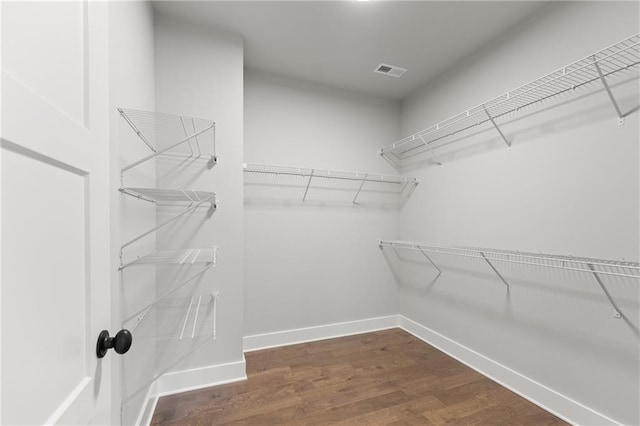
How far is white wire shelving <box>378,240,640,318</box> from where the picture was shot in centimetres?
126

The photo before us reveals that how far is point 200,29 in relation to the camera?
1868 millimetres

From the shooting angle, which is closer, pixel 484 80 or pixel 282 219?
pixel 484 80

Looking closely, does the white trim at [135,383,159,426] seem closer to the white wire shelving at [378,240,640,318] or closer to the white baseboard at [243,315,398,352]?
the white baseboard at [243,315,398,352]

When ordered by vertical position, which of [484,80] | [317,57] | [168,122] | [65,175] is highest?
[317,57]

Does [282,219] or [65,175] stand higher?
[65,175]

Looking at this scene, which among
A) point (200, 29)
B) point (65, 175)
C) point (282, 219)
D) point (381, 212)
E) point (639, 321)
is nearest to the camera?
point (65, 175)

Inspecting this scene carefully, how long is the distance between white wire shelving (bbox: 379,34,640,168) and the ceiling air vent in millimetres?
586

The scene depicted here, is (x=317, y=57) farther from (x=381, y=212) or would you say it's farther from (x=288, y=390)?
(x=288, y=390)

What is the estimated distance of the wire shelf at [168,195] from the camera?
1246 mm

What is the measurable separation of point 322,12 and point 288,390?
8.20 ft

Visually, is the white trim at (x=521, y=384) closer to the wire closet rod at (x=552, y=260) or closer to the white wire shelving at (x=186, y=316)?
the wire closet rod at (x=552, y=260)

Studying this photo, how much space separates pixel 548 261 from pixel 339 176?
1.69 m

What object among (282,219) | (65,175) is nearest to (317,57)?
(282,219)

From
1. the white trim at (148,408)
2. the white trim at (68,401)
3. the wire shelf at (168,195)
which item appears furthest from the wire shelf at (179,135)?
the white trim at (148,408)
